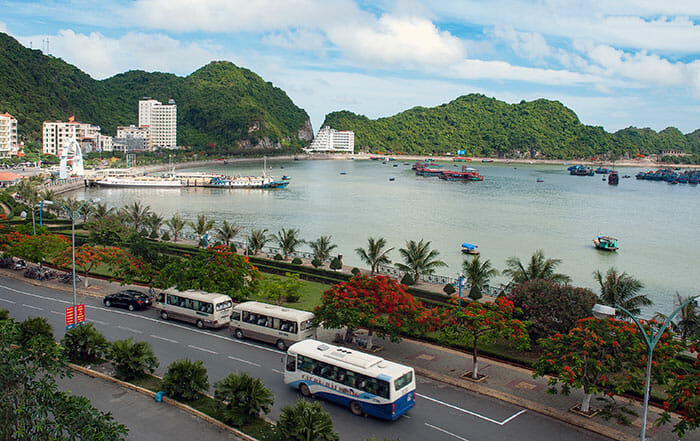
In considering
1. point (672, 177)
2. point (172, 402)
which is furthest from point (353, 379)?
point (672, 177)

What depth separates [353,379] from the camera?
61.9 ft

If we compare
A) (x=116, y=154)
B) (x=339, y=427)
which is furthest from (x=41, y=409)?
(x=116, y=154)

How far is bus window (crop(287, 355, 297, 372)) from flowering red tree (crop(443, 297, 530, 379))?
6.45 meters

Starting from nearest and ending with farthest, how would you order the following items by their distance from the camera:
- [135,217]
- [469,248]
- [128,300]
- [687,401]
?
[687,401]
[128,300]
[135,217]
[469,248]

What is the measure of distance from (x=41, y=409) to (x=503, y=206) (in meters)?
96.1

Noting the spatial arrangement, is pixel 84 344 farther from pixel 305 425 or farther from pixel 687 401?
pixel 687 401

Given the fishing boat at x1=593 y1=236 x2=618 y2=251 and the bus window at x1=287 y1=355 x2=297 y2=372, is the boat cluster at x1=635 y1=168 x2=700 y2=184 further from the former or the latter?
the bus window at x1=287 y1=355 x2=297 y2=372

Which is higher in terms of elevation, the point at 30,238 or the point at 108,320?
the point at 30,238

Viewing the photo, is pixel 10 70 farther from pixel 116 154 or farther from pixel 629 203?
pixel 629 203

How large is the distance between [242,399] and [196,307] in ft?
37.2

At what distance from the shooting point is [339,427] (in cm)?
1803

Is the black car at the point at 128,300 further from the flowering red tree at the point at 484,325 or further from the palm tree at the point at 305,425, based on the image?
the palm tree at the point at 305,425

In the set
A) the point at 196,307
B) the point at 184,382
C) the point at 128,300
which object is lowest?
the point at 128,300

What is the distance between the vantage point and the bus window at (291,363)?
20.5 metres
